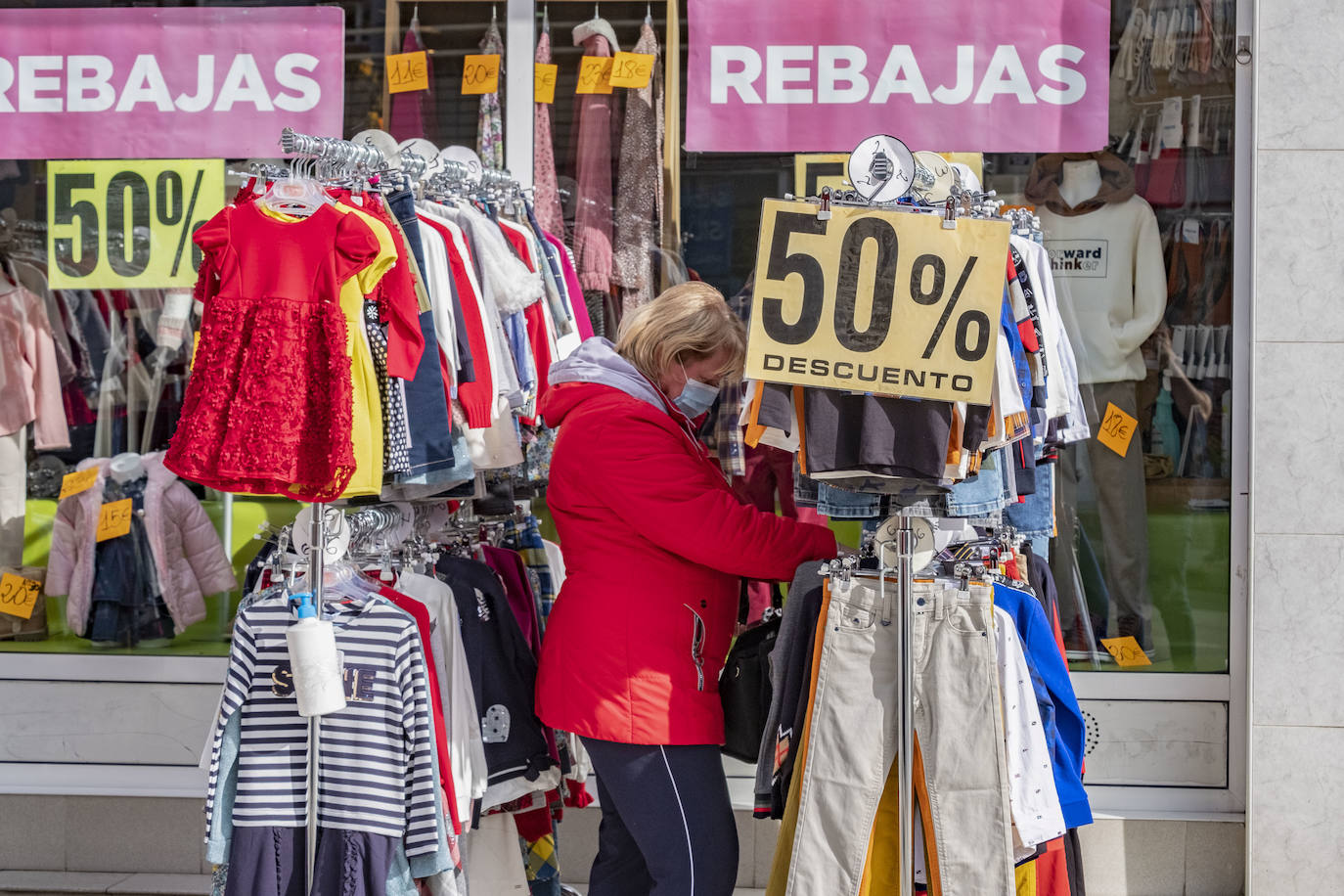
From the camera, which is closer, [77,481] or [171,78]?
[171,78]

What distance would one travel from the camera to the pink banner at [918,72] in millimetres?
4227

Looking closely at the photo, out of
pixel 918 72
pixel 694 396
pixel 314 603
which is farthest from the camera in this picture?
pixel 918 72

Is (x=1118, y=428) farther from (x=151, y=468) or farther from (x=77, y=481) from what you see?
(x=77, y=481)

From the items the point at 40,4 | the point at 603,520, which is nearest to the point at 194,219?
the point at 40,4

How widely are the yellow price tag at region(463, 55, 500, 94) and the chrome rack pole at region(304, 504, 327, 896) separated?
7.26ft

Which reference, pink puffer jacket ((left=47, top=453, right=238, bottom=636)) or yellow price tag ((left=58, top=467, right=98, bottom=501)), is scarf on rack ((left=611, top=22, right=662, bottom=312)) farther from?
yellow price tag ((left=58, top=467, right=98, bottom=501))

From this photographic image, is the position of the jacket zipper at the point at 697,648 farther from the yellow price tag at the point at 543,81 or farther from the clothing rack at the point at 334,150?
the yellow price tag at the point at 543,81

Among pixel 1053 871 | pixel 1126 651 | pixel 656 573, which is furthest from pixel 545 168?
pixel 1053 871

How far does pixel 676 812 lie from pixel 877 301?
120 cm

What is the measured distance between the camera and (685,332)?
294 centimetres

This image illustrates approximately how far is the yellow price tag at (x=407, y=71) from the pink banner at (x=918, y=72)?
1.03 m

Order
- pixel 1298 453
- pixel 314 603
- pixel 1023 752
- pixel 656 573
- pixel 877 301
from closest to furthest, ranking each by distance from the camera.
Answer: pixel 877 301, pixel 1023 752, pixel 314 603, pixel 656 573, pixel 1298 453

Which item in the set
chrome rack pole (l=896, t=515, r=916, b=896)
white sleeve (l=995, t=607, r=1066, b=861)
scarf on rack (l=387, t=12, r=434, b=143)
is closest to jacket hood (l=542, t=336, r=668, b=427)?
chrome rack pole (l=896, t=515, r=916, b=896)

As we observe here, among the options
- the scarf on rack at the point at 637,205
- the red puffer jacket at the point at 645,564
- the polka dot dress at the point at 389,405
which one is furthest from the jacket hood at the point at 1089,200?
the polka dot dress at the point at 389,405
